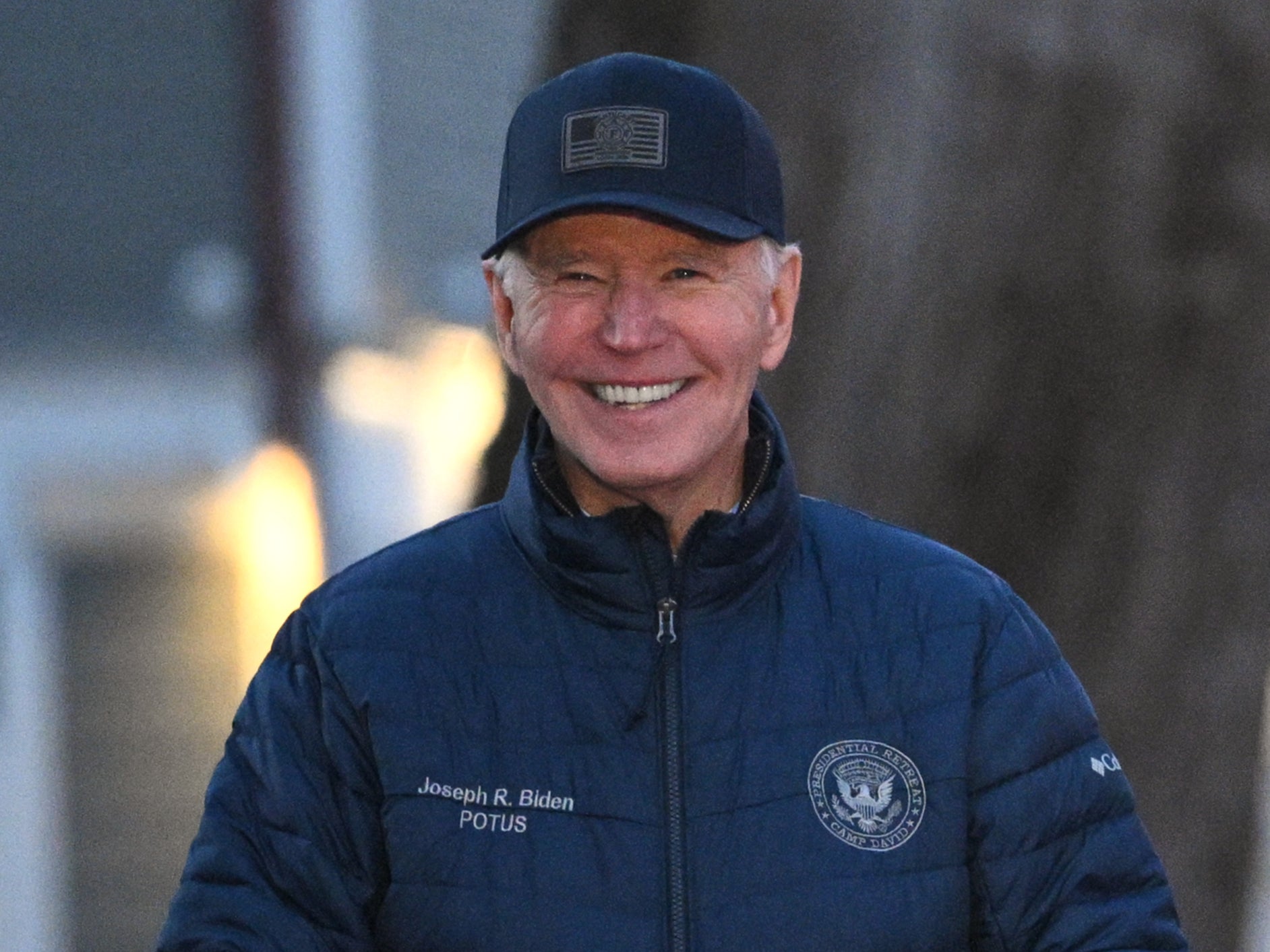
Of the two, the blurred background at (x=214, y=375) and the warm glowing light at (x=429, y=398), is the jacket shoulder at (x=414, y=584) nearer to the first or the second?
the blurred background at (x=214, y=375)

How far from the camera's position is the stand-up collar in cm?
192

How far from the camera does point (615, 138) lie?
6.37 ft

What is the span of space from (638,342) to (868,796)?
50 cm

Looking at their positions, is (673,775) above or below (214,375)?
below

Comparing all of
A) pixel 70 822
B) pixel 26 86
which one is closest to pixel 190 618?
pixel 70 822

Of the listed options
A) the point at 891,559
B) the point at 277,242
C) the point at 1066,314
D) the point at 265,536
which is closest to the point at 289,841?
the point at 891,559

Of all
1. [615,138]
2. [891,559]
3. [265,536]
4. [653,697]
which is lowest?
[265,536]

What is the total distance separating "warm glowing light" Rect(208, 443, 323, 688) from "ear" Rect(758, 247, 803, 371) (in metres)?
2.57

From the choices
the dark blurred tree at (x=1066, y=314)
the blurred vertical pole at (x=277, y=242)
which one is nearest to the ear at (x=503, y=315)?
the dark blurred tree at (x=1066, y=314)

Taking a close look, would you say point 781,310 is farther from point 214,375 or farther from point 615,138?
point 214,375

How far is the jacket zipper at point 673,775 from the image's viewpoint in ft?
5.95

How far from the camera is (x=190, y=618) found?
447cm

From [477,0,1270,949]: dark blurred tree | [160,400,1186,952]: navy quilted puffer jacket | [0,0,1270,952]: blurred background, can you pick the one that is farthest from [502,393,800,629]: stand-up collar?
[0,0,1270,952]: blurred background

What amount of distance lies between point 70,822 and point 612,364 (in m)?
3.12
